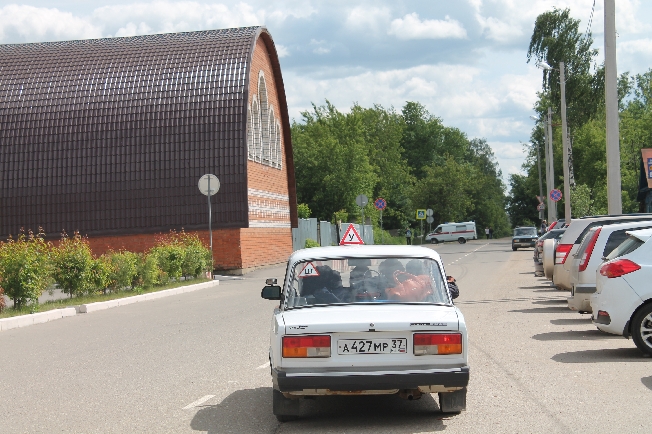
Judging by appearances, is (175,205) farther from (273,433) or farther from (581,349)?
(273,433)

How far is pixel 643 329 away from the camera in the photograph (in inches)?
448

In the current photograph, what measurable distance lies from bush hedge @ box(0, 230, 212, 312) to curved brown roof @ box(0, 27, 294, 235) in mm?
6675

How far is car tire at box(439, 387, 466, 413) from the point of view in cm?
780

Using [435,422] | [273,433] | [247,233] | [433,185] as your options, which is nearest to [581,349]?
[435,422]

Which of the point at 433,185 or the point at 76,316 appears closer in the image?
the point at 76,316

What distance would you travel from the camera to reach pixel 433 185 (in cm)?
9669

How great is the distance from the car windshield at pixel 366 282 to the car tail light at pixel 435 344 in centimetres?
73

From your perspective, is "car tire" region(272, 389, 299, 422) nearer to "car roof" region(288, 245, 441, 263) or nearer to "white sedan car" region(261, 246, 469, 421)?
"white sedan car" region(261, 246, 469, 421)

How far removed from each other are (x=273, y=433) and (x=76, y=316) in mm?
13236

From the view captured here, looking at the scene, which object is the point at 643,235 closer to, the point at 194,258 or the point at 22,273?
the point at 22,273

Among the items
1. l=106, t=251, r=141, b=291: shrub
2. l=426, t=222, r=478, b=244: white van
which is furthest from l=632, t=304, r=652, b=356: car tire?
l=426, t=222, r=478, b=244: white van

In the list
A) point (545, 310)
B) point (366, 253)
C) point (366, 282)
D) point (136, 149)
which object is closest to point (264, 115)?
point (136, 149)

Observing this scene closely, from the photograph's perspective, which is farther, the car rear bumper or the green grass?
the green grass

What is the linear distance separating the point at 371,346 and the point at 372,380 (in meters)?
0.27
